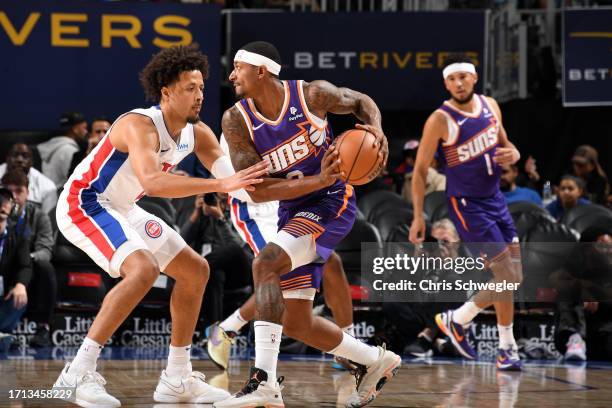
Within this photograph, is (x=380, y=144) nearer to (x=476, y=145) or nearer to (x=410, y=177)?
(x=476, y=145)

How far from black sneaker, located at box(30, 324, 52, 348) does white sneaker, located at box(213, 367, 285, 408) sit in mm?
3793

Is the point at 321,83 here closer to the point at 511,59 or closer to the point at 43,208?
the point at 43,208

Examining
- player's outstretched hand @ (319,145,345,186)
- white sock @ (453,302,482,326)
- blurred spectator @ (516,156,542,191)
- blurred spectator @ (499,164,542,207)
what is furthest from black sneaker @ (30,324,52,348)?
blurred spectator @ (516,156,542,191)

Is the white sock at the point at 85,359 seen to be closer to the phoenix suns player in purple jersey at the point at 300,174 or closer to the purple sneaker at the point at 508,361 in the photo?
the phoenix suns player in purple jersey at the point at 300,174

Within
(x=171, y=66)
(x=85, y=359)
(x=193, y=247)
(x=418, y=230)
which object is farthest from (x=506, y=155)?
(x=85, y=359)

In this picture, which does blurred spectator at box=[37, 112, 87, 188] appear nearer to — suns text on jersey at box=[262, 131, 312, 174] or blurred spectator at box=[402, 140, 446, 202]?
blurred spectator at box=[402, 140, 446, 202]

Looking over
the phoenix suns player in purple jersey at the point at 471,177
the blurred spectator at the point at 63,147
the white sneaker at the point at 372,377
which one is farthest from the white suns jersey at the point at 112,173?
the blurred spectator at the point at 63,147

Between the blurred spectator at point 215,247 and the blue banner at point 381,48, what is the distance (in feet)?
8.06

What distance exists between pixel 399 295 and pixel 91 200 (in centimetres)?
348

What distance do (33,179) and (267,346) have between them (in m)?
4.71

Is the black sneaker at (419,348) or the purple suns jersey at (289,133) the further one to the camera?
the black sneaker at (419,348)

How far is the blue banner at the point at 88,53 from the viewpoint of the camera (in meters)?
10.1

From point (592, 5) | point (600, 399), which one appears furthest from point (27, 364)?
point (592, 5)

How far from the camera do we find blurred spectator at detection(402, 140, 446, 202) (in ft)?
32.6
